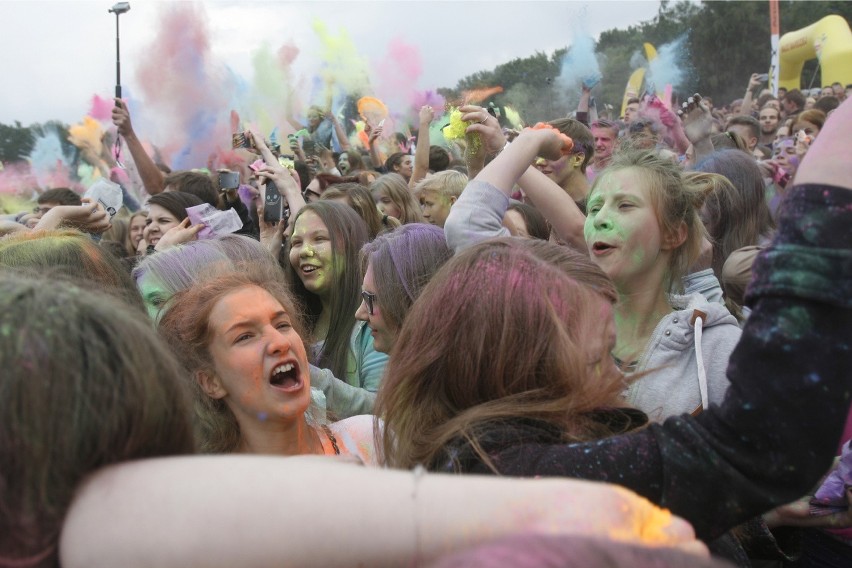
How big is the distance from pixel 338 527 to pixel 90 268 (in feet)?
6.80

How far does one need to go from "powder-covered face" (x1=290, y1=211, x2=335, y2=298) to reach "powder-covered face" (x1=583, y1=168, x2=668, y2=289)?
164 centimetres

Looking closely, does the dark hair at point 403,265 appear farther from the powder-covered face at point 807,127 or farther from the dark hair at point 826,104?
the dark hair at point 826,104

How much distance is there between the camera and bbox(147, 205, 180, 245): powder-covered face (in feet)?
16.6

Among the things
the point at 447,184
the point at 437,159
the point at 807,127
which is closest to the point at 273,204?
the point at 447,184

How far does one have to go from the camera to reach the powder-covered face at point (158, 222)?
506cm

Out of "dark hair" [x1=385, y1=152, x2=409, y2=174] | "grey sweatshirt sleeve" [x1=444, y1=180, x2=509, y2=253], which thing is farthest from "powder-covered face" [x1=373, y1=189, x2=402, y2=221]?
"grey sweatshirt sleeve" [x1=444, y1=180, x2=509, y2=253]

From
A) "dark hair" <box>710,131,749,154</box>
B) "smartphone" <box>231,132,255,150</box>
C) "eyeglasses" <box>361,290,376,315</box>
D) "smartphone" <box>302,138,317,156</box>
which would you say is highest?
"dark hair" <box>710,131,749,154</box>

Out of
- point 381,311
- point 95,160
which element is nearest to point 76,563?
point 381,311

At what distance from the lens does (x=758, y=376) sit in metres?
1.06

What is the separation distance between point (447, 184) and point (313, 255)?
6.20 ft

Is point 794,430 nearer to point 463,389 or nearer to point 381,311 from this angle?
point 463,389

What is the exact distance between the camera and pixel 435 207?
228 inches

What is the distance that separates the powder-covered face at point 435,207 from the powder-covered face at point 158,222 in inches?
70.6

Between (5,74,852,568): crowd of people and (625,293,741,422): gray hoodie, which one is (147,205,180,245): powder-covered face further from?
(625,293,741,422): gray hoodie
